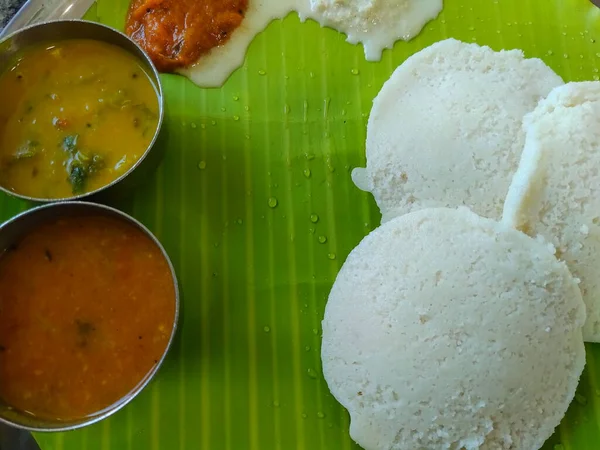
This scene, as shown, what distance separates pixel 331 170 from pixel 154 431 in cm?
99

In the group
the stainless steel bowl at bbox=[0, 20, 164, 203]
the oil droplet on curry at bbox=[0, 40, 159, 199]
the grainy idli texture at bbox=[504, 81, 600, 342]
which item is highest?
the stainless steel bowl at bbox=[0, 20, 164, 203]

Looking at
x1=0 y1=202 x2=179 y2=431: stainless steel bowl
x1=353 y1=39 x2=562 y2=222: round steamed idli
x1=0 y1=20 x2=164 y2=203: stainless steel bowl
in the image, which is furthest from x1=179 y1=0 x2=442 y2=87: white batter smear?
x1=0 y1=202 x2=179 y2=431: stainless steel bowl

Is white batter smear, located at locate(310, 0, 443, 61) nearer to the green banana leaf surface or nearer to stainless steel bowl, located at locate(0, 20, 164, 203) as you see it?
the green banana leaf surface

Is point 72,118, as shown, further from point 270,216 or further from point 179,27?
point 270,216

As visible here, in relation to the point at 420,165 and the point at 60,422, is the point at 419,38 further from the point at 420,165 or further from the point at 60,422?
the point at 60,422

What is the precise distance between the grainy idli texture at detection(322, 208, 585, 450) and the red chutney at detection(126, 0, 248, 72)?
1026 mm

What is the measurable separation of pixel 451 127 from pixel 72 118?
1.18m

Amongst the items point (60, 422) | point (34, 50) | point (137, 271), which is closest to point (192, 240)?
point (137, 271)

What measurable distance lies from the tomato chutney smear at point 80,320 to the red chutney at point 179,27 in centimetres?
74

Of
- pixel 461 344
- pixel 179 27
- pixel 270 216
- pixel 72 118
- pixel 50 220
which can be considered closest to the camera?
pixel 461 344

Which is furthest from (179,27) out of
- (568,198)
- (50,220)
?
(568,198)

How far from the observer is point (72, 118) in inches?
73.0

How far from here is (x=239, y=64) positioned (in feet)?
7.08

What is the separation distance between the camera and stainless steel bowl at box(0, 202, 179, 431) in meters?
1.58
